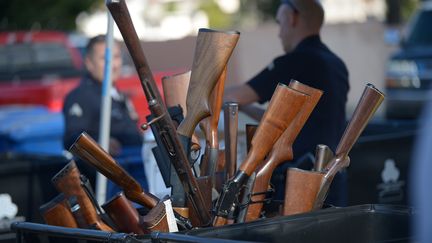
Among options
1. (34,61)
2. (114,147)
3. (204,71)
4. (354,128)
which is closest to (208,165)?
(204,71)

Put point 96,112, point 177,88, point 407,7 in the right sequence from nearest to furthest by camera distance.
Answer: point 177,88
point 96,112
point 407,7

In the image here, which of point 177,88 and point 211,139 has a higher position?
point 177,88

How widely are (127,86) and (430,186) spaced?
804cm

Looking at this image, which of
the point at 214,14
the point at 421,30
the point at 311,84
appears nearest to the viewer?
the point at 311,84

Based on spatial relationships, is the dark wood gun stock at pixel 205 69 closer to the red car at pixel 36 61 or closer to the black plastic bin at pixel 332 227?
the black plastic bin at pixel 332 227

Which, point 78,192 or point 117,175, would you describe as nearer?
point 117,175

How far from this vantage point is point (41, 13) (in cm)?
1677

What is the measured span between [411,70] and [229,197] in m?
9.77

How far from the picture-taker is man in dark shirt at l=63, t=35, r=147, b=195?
5410mm

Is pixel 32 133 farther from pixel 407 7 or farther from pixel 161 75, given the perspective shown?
pixel 407 7

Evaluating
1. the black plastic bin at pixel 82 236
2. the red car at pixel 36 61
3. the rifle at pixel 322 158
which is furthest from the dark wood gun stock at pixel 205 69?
the red car at pixel 36 61

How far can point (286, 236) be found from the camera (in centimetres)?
260

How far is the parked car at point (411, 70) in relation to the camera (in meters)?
12.2

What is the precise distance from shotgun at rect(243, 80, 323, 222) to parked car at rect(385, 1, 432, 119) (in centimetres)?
940
